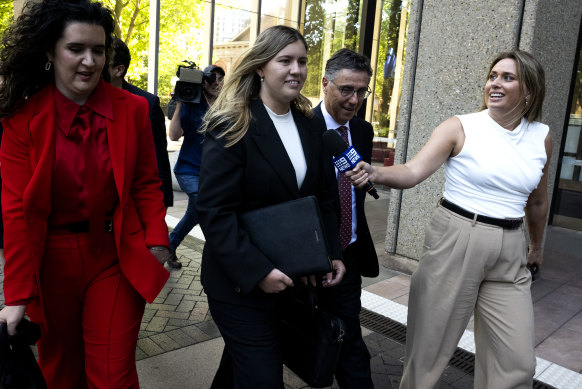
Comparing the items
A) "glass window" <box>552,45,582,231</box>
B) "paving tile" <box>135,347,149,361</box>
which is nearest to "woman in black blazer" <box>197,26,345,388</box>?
"paving tile" <box>135,347,149,361</box>

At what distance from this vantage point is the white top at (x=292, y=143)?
2400mm

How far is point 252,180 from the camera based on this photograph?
7.46 feet

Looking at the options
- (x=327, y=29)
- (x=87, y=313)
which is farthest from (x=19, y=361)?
(x=327, y=29)

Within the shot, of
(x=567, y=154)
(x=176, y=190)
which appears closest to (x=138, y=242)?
(x=176, y=190)

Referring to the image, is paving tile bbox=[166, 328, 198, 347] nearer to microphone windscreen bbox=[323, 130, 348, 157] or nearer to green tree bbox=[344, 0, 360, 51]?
microphone windscreen bbox=[323, 130, 348, 157]

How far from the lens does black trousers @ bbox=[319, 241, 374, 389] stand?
2.88 meters

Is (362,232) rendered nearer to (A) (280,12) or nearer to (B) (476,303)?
(B) (476,303)

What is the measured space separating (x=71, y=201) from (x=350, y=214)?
158 centimetres

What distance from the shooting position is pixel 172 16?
15.6m

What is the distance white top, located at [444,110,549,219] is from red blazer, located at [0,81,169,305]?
1.54 meters

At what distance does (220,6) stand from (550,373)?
1408cm

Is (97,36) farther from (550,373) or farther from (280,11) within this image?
(280,11)

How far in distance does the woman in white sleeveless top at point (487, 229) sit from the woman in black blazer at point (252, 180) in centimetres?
48

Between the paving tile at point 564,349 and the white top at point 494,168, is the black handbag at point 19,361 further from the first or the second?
the paving tile at point 564,349
